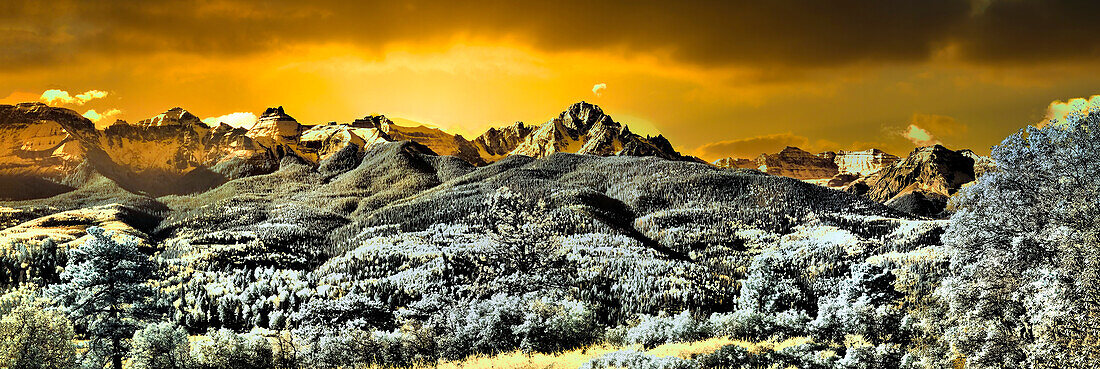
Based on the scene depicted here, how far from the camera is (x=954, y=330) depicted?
36.9 metres

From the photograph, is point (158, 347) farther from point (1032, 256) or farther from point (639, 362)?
point (1032, 256)

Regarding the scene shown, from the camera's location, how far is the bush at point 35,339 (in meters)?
49.3

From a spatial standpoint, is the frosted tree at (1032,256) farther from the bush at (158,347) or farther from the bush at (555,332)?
the bush at (158,347)

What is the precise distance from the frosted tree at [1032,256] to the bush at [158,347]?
6595 cm

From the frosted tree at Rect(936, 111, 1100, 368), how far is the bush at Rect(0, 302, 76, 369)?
65927 mm

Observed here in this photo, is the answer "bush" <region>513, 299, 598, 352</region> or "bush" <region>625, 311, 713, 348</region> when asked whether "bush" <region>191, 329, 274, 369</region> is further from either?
"bush" <region>625, 311, 713, 348</region>

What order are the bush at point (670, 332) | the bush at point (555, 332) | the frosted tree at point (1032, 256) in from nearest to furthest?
1. the frosted tree at point (1032, 256)
2. the bush at point (670, 332)
3. the bush at point (555, 332)

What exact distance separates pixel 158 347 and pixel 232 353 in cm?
1781

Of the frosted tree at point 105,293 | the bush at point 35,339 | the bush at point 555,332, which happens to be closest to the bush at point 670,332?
the bush at point 555,332

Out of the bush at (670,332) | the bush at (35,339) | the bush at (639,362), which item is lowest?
the bush at (670,332)

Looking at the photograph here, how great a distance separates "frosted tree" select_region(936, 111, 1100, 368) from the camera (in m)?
31.0

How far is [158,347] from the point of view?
65.3m

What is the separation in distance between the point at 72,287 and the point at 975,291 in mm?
67549

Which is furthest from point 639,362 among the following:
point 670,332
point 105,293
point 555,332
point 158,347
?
point 158,347
